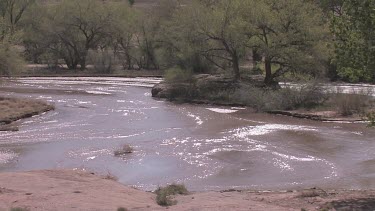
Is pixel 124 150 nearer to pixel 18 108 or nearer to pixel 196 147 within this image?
pixel 196 147

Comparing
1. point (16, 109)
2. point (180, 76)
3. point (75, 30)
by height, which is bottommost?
point (16, 109)

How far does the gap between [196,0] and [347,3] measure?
38.1m

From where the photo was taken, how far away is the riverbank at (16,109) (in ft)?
108

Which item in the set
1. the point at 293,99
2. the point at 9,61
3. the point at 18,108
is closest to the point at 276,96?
the point at 293,99

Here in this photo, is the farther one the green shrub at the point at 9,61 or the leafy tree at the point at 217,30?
the green shrub at the point at 9,61

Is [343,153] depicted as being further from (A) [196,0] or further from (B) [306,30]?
(A) [196,0]

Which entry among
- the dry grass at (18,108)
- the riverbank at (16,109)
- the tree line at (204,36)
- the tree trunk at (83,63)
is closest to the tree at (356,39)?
the tree line at (204,36)

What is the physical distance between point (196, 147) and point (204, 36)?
19.6 metres

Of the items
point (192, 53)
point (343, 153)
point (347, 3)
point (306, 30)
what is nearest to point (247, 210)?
point (347, 3)

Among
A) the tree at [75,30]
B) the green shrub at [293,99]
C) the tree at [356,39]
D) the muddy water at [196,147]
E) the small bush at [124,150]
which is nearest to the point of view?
the tree at [356,39]

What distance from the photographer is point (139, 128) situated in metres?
30.8

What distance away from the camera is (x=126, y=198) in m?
15.4

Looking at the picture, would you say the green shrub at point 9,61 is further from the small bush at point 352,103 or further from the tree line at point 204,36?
the small bush at point 352,103

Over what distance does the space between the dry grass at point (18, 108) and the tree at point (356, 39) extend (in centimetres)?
2339
